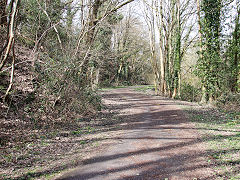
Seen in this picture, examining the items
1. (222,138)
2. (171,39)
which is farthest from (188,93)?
(222,138)

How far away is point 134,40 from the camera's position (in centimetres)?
3127

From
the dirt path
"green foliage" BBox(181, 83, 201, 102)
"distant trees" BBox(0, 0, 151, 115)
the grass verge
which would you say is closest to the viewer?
the dirt path

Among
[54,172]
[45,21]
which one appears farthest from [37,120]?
[45,21]

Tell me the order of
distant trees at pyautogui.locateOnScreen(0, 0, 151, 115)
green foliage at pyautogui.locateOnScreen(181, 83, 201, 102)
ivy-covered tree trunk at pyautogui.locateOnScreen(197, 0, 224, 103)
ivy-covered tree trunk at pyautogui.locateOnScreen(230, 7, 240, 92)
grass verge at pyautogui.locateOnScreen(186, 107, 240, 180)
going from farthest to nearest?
green foliage at pyautogui.locateOnScreen(181, 83, 201, 102), ivy-covered tree trunk at pyautogui.locateOnScreen(197, 0, 224, 103), ivy-covered tree trunk at pyautogui.locateOnScreen(230, 7, 240, 92), distant trees at pyautogui.locateOnScreen(0, 0, 151, 115), grass verge at pyautogui.locateOnScreen(186, 107, 240, 180)

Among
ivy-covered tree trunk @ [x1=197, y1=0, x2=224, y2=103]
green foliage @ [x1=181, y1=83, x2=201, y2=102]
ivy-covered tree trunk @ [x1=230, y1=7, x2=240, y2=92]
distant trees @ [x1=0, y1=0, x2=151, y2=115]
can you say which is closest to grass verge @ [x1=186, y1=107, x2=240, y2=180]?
ivy-covered tree trunk @ [x1=197, y1=0, x2=224, y2=103]

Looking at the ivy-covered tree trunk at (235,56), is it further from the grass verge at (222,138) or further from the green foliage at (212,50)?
A: the grass verge at (222,138)

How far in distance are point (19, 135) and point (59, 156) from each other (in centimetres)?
189

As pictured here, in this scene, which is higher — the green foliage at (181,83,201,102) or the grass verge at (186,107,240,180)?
the green foliage at (181,83,201,102)

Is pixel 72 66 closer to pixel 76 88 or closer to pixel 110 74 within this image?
pixel 76 88

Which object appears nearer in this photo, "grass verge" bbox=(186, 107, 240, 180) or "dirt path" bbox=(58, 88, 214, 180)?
"dirt path" bbox=(58, 88, 214, 180)

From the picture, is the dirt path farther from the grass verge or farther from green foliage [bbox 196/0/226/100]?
green foliage [bbox 196/0/226/100]

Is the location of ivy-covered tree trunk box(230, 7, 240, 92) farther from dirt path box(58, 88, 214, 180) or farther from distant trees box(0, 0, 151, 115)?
distant trees box(0, 0, 151, 115)

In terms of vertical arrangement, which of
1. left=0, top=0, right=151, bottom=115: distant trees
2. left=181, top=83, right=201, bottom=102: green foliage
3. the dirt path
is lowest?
the dirt path

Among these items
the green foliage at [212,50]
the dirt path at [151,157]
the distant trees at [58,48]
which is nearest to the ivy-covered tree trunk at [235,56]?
the green foliage at [212,50]
